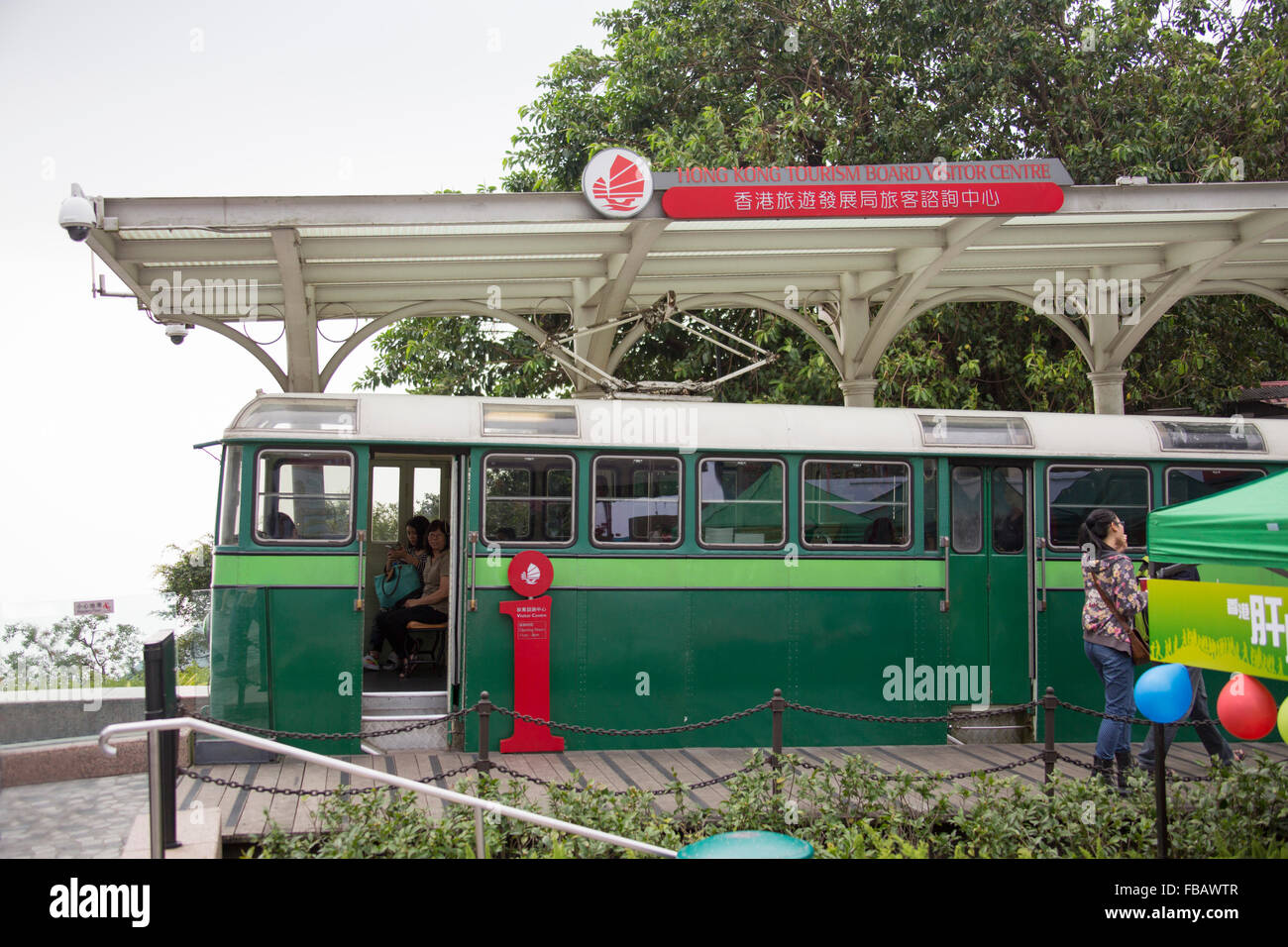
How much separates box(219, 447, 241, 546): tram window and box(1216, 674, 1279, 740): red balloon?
7122 mm

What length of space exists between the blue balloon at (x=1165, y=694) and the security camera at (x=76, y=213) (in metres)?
8.74

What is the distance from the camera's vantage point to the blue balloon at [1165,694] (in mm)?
6160

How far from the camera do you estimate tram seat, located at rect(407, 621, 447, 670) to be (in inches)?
378

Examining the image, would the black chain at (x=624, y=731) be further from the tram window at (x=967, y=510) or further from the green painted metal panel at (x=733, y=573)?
the tram window at (x=967, y=510)

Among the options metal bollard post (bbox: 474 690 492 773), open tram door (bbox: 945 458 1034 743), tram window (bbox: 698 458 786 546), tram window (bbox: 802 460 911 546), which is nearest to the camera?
metal bollard post (bbox: 474 690 492 773)

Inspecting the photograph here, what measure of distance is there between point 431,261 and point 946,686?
686cm

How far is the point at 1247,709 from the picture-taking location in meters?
6.26

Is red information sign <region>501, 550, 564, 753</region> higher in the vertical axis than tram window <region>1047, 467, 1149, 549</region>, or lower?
lower

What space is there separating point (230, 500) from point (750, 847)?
5.70m

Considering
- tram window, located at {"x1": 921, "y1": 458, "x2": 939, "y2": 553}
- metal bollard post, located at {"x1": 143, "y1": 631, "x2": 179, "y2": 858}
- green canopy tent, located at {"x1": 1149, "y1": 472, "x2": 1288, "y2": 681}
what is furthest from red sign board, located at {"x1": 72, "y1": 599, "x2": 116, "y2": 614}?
green canopy tent, located at {"x1": 1149, "y1": 472, "x2": 1288, "y2": 681}

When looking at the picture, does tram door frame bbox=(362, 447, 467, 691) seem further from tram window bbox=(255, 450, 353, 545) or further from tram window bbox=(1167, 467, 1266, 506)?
tram window bbox=(1167, 467, 1266, 506)

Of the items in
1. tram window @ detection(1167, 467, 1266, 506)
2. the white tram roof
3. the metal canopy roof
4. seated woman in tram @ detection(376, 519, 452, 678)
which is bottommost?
seated woman in tram @ detection(376, 519, 452, 678)

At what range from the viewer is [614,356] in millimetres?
12344
